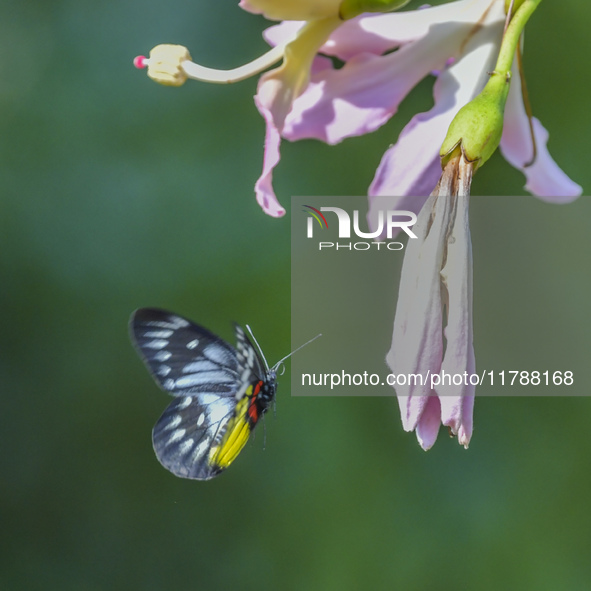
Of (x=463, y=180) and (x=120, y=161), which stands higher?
(x=120, y=161)

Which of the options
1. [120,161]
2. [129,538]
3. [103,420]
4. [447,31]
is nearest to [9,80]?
[120,161]

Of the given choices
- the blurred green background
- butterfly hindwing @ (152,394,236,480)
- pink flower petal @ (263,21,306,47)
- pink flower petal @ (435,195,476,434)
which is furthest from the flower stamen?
the blurred green background

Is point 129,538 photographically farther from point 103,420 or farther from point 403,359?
point 403,359

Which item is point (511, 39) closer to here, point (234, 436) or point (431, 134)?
point (431, 134)

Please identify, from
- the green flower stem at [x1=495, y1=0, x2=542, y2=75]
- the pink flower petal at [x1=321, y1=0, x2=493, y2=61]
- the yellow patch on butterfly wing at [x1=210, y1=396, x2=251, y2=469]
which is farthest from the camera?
the yellow patch on butterfly wing at [x1=210, y1=396, x2=251, y2=469]

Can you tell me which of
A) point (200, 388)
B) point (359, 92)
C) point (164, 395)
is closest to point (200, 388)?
point (200, 388)

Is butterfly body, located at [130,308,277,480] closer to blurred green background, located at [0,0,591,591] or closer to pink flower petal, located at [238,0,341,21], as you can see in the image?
pink flower petal, located at [238,0,341,21]

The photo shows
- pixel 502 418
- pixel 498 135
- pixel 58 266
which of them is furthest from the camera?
pixel 58 266
